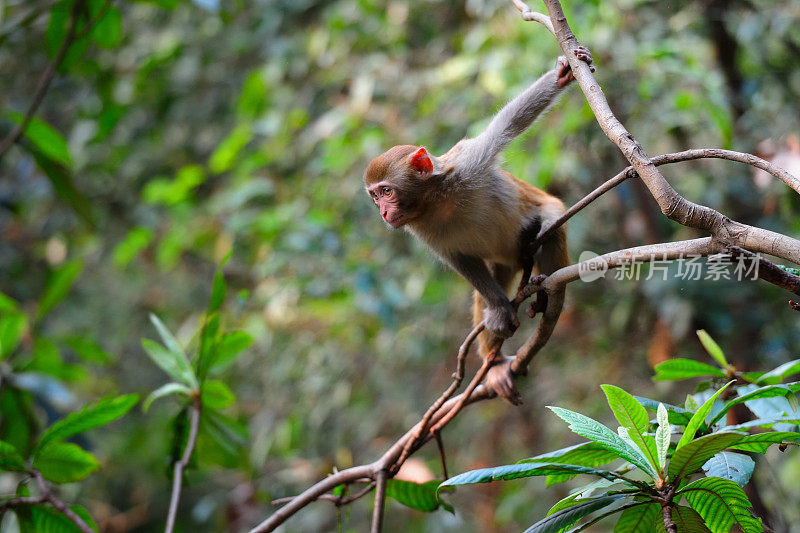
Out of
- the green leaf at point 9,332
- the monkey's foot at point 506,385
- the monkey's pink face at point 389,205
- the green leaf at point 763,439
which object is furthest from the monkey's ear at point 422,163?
the green leaf at point 9,332

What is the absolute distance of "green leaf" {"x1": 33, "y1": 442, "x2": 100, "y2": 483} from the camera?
2.43m

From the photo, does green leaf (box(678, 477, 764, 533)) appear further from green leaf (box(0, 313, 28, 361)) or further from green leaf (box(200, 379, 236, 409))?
green leaf (box(0, 313, 28, 361))

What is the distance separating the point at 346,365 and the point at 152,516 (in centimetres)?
346

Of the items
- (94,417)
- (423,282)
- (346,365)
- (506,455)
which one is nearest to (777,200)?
(423,282)

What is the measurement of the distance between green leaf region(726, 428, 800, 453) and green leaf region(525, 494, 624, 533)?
269 millimetres

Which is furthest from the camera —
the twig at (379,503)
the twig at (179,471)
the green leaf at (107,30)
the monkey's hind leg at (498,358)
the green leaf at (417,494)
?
the green leaf at (107,30)

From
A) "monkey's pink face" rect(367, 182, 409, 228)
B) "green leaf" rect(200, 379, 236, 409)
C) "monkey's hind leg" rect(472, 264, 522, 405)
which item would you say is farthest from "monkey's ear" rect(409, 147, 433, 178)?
"green leaf" rect(200, 379, 236, 409)

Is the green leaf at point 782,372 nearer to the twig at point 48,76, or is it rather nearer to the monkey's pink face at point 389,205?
the monkey's pink face at point 389,205

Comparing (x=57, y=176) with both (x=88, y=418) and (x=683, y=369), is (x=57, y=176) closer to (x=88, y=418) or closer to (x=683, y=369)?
(x=88, y=418)

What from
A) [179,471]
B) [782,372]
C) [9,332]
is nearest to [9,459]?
[179,471]

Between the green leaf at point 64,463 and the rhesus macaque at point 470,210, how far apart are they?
145 cm

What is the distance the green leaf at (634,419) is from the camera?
1.47 m

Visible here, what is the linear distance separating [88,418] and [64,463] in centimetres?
19

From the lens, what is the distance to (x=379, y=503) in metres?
1.91
